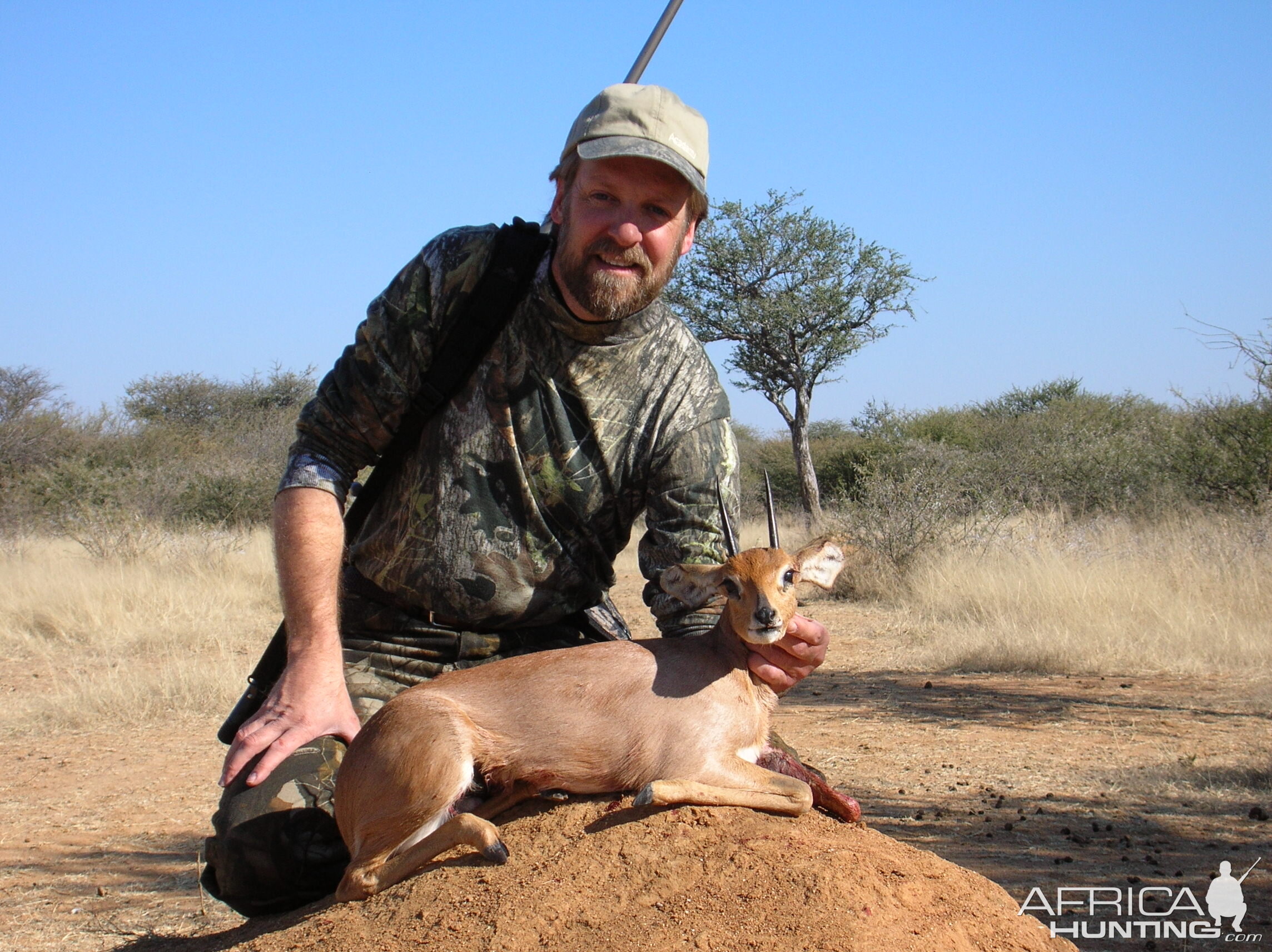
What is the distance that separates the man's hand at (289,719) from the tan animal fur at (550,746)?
1.62ft

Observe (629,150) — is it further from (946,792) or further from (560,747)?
(946,792)

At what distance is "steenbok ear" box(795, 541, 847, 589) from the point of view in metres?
4.14

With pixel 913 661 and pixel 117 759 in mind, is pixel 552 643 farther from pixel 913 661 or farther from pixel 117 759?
pixel 913 661

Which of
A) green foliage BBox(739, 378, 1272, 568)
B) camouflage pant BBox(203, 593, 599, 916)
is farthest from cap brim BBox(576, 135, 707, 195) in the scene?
green foliage BBox(739, 378, 1272, 568)

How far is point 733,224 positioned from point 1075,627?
18.4 m

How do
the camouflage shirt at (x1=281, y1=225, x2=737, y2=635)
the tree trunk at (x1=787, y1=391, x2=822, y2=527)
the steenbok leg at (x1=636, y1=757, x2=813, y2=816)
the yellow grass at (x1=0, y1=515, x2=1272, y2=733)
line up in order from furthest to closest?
the tree trunk at (x1=787, y1=391, x2=822, y2=527) < the yellow grass at (x1=0, y1=515, x2=1272, y2=733) < the camouflage shirt at (x1=281, y1=225, x2=737, y2=635) < the steenbok leg at (x1=636, y1=757, x2=813, y2=816)

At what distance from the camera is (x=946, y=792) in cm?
747

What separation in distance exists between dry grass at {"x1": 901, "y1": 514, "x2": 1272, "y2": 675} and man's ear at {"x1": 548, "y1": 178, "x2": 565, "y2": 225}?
344 inches

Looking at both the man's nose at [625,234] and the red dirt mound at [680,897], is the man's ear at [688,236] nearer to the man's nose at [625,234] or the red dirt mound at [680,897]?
the man's nose at [625,234]

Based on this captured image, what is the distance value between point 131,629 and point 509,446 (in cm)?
1104

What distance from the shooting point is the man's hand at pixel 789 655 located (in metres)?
3.92

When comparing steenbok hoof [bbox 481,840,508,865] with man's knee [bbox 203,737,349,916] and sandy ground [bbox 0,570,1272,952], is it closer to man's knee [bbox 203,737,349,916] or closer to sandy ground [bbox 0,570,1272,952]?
sandy ground [bbox 0,570,1272,952]

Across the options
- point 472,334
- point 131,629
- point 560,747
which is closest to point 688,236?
point 472,334
